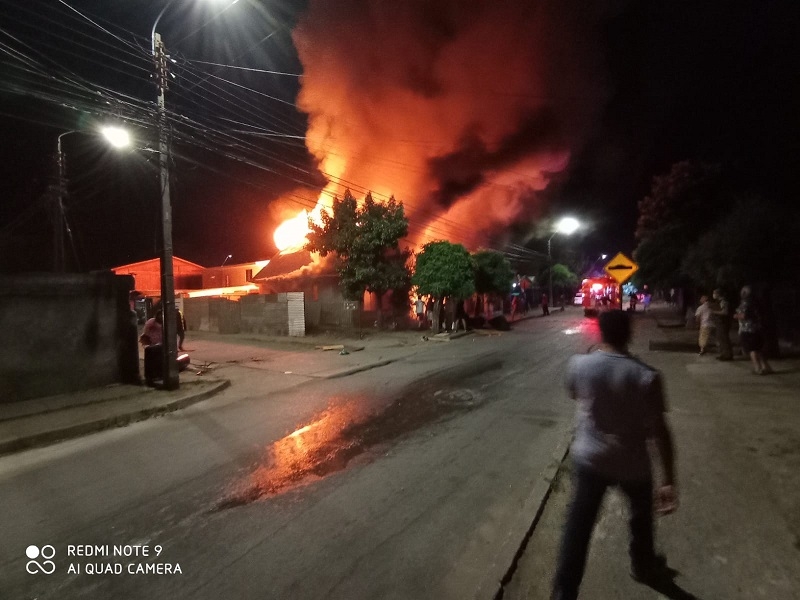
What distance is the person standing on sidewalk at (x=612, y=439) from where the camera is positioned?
9.10 ft

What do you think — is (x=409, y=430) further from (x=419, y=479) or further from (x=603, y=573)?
(x=603, y=573)

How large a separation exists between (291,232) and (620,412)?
36.6 metres

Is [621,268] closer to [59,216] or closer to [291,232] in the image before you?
[59,216]

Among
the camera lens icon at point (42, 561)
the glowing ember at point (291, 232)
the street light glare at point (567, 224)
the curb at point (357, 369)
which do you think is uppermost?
the street light glare at point (567, 224)

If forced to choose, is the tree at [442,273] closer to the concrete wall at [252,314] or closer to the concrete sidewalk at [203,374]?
the concrete sidewalk at [203,374]

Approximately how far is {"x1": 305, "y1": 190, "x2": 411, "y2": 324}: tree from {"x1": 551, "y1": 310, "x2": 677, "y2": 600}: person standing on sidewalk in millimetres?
19730

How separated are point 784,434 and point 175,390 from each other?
9.80 meters

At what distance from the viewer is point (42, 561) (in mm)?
3936

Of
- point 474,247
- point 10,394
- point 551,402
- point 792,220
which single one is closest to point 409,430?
point 551,402

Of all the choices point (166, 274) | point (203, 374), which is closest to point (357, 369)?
point (203, 374)

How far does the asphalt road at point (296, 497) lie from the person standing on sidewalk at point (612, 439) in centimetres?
77

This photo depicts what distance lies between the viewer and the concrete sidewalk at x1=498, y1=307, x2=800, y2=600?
3.27m

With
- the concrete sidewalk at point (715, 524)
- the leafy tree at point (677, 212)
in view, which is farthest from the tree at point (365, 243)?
the concrete sidewalk at point (715, 524)

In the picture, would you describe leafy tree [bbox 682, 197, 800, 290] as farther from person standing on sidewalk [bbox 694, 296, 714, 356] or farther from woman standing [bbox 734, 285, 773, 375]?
woman standing [bbox 734, 285, 773, 375]
